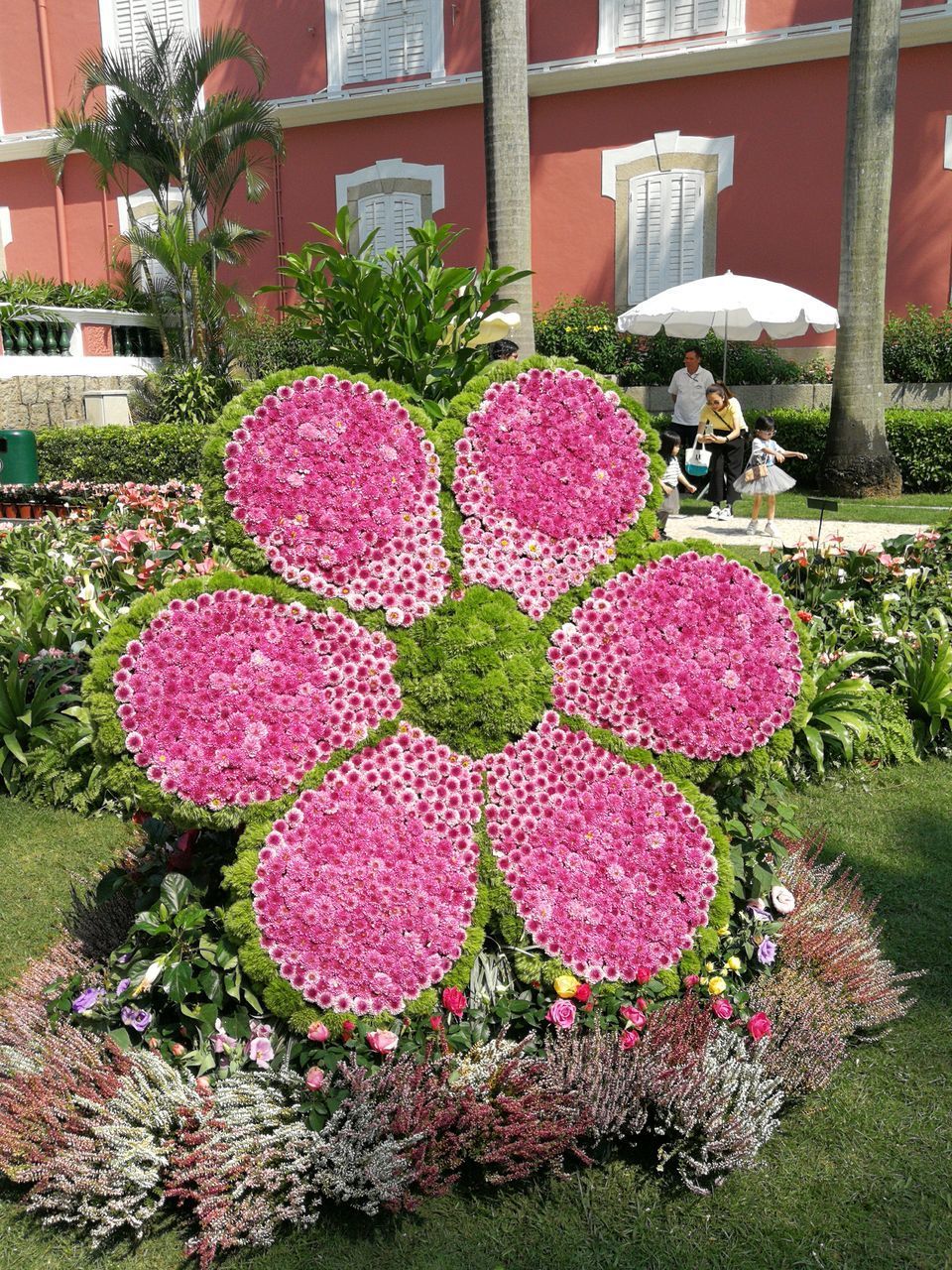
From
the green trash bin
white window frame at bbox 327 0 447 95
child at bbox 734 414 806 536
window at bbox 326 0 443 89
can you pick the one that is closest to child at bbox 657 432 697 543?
child at bbox 734 414 806 536

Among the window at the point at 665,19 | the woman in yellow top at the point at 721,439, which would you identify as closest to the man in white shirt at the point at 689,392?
the woman in yellow top at the point at 721,439

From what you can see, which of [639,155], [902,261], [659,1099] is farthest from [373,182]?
[659,1099]

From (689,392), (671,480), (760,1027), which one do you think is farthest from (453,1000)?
(689,392)

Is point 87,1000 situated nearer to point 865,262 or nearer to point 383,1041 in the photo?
point 383,1041

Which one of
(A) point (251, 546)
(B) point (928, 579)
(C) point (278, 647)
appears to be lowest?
(B) point (928, 579)

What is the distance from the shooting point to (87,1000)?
9.34 feet

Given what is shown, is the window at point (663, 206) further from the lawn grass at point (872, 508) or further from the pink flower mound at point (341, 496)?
the pink flower mound at point (341, 496)

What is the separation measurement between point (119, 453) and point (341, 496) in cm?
1119

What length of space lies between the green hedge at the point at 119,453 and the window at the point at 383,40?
793cm

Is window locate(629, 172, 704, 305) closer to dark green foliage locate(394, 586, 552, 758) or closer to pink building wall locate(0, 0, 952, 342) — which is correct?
pink building wall locate(0, 0, 952, 342)

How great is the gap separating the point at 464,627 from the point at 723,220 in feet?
49.0

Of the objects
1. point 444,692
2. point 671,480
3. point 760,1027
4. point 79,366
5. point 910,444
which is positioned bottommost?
point 760,1027

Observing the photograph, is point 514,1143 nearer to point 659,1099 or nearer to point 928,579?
point 659,1099

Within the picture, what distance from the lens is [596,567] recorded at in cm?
320
